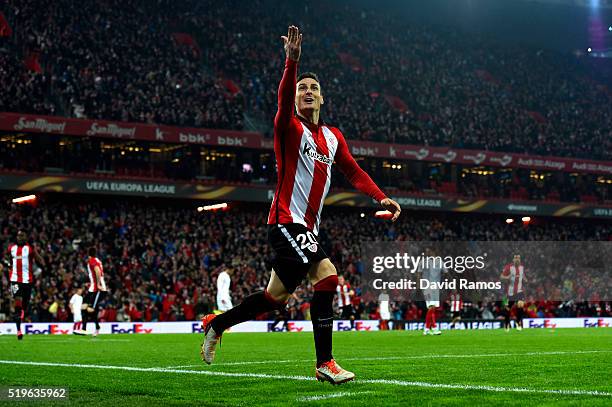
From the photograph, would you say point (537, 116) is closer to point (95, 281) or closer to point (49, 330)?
point (49, 330)

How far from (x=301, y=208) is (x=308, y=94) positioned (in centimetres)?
96

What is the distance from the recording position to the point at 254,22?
55156mm

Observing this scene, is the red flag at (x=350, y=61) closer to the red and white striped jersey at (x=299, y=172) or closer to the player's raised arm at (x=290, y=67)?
the red and white striped jersey at (x=299, y=172)

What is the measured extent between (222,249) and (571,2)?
123 feet

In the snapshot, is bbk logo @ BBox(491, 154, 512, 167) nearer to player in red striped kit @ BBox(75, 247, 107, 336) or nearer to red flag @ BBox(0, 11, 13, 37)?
red flag @ BBox(0, 11, 13, 37)

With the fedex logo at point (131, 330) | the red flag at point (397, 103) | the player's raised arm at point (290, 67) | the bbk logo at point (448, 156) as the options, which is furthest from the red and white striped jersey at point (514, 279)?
the player's raised arm at point (290, 67)

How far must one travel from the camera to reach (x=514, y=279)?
31.6 metres

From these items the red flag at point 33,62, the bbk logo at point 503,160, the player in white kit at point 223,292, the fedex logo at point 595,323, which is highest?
the red flag at point 33,62

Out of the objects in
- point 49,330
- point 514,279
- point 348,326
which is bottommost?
point 348,326

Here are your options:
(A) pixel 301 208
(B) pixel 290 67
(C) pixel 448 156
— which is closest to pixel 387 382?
(A) pixel 301 208

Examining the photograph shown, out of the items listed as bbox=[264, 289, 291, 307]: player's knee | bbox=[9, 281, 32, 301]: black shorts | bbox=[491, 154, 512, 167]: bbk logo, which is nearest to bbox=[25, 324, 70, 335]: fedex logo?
bbox=[9, 281, 32, 301]: black shorts

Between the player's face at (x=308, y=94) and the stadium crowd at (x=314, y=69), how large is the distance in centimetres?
3339

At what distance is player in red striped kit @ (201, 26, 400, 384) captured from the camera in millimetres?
7047

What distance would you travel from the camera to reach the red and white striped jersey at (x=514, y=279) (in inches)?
1224
